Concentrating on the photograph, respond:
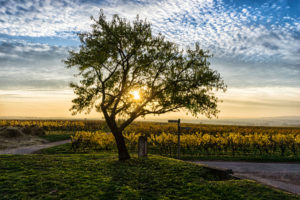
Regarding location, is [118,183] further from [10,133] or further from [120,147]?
Result: [10,133]

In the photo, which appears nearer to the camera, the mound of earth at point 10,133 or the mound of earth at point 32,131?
the mound of earth at point 10,133

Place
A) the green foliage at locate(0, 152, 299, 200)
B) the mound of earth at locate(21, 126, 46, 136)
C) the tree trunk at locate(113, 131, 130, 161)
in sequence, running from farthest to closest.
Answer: the mound of earth at locate(21, 126, 46, 136) < the tree trunk at locate(113, 131, 130, 161) < the green foliage at locate(0, 152, 299, 200)

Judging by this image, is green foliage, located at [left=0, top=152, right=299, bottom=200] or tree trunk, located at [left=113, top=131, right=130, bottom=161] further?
tree trunk, located at [left=113, top=131, right=130, bottom=161]

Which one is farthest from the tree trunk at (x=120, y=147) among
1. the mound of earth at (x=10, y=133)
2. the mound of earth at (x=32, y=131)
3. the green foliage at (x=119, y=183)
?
the mound of earth at (x=32, y=131)

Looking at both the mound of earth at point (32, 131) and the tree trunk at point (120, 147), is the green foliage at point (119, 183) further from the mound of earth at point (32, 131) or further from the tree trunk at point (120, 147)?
the mound of earth at point (32, 131)

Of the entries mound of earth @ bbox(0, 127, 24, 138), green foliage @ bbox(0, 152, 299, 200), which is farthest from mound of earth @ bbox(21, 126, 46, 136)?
green foliage @ bbox(0, 152, 299, 200)

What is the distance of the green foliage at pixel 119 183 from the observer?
9.30 metres

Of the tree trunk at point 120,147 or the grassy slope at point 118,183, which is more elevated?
the tree trunk at point 120,147

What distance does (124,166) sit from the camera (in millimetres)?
15219

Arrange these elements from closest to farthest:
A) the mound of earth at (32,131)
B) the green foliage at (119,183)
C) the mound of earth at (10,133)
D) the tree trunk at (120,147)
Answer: the green foliage at (119,183), the tree trunk at (120,147), the mound of earth at (10,133), the mound of earth at (32,131)

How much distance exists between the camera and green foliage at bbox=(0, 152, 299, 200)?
9.30 m

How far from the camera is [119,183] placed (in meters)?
11.1

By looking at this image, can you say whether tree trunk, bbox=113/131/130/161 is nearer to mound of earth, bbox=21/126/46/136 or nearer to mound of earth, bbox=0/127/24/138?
mound of earth, bbox=0/127/24/138

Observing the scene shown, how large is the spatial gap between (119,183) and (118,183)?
7 centimetres
